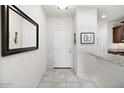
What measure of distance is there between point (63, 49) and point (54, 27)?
1101mm

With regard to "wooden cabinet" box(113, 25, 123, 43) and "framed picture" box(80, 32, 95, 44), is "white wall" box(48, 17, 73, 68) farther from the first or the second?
"wooden cabinet" box(113, 25, 123, 43)

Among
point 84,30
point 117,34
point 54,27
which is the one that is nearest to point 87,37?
point 84,30

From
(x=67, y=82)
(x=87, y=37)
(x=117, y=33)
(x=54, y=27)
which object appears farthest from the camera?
(x=117, y=33)

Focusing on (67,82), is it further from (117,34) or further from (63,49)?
(117,34)

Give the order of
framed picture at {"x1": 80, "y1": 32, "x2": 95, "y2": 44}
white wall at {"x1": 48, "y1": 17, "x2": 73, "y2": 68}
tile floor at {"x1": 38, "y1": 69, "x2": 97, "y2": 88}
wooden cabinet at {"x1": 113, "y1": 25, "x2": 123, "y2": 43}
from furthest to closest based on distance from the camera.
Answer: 1. wooden cabinet at {"x1": 113, "y1": 25, "x2": 123, "y2": 43}
2. white wall at {"x1": 48, "y1": 17, "x2": 73, "y2": 68}
3. framed picture at {"x1": 80, "y1": 32, "x2": 95, "y2": 44}
4. tile floor at {"x1": 38, "y1": 69, "x2": 97, "y2": 88}

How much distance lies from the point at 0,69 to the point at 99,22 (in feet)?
20.2

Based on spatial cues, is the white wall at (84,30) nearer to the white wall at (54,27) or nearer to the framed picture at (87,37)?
the framed picture at (87,37)

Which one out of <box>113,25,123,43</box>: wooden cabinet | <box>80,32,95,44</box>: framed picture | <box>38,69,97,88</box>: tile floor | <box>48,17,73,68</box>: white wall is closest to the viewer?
<box>38,69,97,88</box>: tile floor

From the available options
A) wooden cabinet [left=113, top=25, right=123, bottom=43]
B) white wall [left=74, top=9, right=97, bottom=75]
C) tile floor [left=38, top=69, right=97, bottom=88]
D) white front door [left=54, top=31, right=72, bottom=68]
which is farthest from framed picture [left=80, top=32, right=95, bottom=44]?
wooden cabinet [left=113, top=25, right=123, bottom=43]

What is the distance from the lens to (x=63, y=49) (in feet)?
18.5

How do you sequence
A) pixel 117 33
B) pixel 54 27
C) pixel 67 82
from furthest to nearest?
pixel 117 33 < pixel 54 27 < pixel 67 82

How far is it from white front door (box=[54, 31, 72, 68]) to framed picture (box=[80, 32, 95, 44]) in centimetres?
142

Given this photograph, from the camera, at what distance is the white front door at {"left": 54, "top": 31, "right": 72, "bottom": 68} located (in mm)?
5645

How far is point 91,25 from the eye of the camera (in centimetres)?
427
